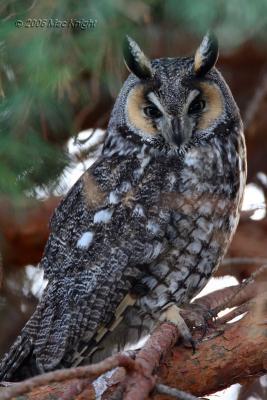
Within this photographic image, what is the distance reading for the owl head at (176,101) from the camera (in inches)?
96.7

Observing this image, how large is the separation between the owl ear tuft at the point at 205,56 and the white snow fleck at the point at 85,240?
1.93ft

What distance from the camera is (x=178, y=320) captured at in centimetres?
241

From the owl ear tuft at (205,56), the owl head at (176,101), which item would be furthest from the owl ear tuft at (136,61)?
the owl ear tuft at (205,56)

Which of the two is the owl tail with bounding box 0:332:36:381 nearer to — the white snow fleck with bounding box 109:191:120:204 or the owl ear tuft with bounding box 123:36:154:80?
the white snow fleck with bounding box 109:191:120:204

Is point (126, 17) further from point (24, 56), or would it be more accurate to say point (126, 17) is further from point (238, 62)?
point (238, 62)

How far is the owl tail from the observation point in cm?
246

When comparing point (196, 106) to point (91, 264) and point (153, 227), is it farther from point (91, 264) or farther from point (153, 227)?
point (91, 264)

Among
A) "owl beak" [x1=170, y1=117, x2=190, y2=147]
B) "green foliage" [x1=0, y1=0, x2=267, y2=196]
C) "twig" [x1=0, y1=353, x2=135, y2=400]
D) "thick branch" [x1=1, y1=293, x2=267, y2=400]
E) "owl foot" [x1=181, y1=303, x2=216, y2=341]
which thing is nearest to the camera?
"twig" [x1=0, y1=353, x2=135, y2=400]

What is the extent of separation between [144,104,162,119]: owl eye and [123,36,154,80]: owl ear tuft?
9 centimetres

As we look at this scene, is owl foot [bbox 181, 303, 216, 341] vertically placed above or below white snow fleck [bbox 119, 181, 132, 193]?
below

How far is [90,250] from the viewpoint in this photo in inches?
99.1

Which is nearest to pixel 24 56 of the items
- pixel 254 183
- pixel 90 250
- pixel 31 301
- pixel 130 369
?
pixel 130 369

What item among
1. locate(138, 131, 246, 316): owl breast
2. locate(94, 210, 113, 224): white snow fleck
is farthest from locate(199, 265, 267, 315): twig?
locate(94, 210, 113, 224): white snow fleck

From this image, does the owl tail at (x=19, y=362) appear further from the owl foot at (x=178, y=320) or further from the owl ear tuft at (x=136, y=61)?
the owl ear tuft at (x=136, y=61)
